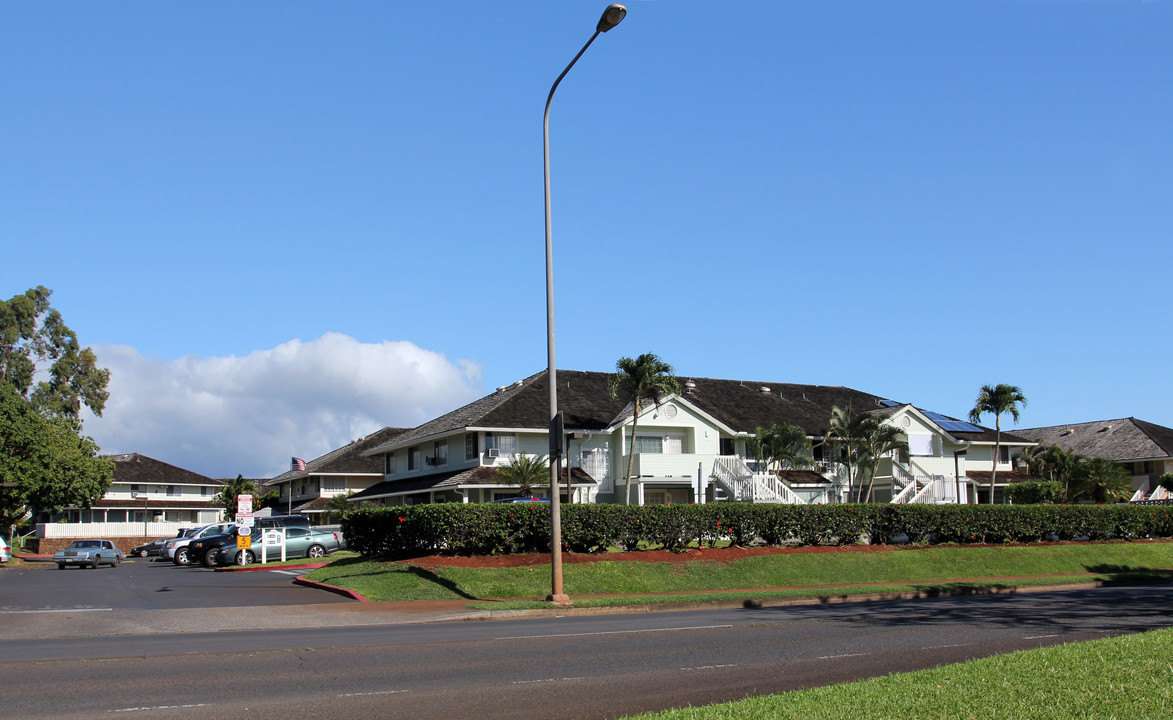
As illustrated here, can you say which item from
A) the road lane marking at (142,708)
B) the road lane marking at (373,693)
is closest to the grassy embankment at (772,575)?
the road lane marking at (373,693)

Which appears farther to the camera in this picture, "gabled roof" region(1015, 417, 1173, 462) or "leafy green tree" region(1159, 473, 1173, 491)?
"gabled roof" region(1015, 417, 1173, 462)

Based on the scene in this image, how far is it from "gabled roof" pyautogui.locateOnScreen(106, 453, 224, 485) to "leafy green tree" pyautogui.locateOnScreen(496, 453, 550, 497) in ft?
172

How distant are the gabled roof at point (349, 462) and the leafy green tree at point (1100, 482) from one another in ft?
139

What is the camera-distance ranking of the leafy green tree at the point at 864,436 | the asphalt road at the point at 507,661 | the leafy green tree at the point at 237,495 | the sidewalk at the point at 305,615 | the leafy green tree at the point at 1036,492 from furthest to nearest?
the leafy green tree at the point at 237,495, the leafy green tree at the point at 1036,492, the leafy green tree at the point at 864,436, the sidewalk at the point at 305,615, the asphalt road at the point at 507,661

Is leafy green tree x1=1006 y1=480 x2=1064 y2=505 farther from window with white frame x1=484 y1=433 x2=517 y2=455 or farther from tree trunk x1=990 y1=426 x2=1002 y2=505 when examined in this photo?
window with white frame x1=484 y1=433 x2=517 y2=455

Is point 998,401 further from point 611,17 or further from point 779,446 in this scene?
point 611,17

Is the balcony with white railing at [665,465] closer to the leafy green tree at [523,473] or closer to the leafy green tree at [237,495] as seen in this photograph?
the leafy green tree at [523,473]

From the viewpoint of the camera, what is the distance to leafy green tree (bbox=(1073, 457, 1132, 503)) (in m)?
55.9

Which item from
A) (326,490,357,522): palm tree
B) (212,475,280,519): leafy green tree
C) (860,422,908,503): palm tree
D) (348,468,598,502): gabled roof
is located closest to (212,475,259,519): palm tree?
(212,475,280,519): leafy green tree

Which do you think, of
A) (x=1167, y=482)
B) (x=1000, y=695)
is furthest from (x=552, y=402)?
(x=1167, y=482)

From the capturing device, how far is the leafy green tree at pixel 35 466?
51.4 meters

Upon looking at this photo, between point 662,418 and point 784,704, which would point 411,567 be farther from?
point 662,418

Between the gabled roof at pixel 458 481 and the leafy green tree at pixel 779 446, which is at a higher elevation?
the leafy green tree at pixel 779 446

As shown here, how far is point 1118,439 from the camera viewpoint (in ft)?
229
